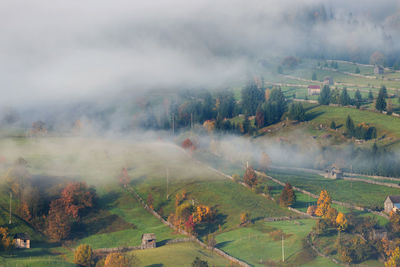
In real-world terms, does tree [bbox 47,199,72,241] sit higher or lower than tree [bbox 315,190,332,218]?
lower

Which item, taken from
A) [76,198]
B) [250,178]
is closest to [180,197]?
[250,178]

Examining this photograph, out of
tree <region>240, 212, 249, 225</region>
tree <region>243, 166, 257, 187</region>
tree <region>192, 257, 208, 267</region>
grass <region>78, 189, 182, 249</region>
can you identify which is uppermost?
tree <region>243, 166, 257, 187</region>

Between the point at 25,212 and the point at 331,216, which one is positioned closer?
the point at 331,216

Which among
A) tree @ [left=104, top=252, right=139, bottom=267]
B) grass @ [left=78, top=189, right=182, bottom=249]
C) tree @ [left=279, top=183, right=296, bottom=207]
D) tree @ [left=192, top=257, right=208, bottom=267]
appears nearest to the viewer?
tree @ [left=192, top=257, right=208, bottom=267]

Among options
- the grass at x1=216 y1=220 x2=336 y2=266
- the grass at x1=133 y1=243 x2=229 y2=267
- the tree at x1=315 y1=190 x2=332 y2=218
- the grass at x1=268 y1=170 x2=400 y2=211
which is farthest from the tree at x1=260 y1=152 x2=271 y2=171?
the grass at x1=133 y1=243 x2=229 y2=267

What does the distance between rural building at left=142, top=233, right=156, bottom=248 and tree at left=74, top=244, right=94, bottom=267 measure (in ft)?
40.5

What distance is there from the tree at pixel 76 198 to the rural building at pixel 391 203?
2544 inches

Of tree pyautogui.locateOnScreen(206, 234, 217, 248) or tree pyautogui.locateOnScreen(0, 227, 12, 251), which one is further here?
tree pyautogui.locateOnScreen(206, 234, 217, 248)

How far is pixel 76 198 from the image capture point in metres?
139

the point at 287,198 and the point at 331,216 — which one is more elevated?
the point at 331,216

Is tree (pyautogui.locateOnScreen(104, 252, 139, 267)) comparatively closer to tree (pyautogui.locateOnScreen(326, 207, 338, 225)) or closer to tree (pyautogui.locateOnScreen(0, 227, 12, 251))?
tree (pyautogui.locateOnScreen(0, 227, 12, 251))

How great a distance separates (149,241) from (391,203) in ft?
167

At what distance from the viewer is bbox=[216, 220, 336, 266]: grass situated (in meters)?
107

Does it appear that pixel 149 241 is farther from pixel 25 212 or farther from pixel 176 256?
pixel 25 212
